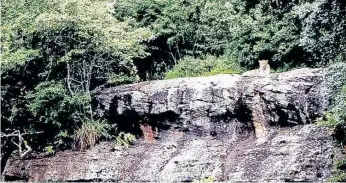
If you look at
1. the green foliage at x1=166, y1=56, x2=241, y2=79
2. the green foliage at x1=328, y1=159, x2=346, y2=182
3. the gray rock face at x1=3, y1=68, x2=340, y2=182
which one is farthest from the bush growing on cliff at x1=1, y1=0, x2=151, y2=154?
the green foliage at x1=328, y1=159, x2=346, y2=182

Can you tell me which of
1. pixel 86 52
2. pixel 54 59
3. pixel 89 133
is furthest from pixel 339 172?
pixel 54 59

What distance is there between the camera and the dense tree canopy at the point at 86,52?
16.2 m

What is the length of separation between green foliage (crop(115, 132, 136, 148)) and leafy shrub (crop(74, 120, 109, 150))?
0.43m

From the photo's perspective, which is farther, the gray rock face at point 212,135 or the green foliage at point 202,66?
the green foliage at point 202,66

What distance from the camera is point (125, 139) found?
16547mm

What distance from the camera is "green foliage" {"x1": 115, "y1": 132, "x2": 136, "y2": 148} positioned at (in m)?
16.4

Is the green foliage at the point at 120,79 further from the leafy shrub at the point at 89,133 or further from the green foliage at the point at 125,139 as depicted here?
the green foliage at the point at 125,139

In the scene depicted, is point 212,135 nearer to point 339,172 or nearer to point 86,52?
point 339,172

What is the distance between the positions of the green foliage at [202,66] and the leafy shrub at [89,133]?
384 centimetres

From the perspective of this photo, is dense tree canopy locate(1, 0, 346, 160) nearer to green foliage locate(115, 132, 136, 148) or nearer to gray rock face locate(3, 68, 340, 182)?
green foliage locate(115, 132, 136, 148)

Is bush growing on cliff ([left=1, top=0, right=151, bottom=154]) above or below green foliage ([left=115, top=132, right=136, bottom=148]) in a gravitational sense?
above

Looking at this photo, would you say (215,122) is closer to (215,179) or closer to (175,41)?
(215,179)

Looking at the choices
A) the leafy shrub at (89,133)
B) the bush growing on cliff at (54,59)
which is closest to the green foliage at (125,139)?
the leafy shrub at (89,133)

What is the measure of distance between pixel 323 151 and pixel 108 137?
7.41 meters
